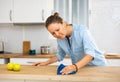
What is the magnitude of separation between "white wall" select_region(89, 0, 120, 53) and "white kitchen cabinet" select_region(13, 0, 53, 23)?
2.55 ft

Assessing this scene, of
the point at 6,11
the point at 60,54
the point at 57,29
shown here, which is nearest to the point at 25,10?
the point at 6,11

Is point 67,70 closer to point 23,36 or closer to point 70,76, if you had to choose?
point 70,76

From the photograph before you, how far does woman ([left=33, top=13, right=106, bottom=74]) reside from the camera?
63.7 inches

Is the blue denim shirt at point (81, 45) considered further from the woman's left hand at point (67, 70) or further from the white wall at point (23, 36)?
the white wall at point (23, 36)

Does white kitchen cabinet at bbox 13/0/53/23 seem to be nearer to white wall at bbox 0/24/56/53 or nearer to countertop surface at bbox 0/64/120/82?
white wall at bbox 0/24/56/53

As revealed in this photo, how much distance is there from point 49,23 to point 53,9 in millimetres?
1999

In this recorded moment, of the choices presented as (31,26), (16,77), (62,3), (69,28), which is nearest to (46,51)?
(31,26)

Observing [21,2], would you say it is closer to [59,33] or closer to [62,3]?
[62,3]

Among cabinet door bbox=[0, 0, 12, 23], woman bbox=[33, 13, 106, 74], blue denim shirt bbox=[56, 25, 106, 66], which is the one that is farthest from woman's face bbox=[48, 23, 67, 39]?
cabinet door bbox=[0, 0, 12, 23]

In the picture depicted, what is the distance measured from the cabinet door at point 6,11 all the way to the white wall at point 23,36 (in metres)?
0.34

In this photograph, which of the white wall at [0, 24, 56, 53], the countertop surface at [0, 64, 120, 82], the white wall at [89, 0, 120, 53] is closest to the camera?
the countertop surface at [0, 64, 120, 82]

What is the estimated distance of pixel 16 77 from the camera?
1521 millimetres

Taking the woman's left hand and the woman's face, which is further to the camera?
the woman's face

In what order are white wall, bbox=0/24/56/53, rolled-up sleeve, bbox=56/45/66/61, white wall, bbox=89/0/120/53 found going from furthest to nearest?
white wall, bbox=0/24/56/53
white wall, bbox=89/0/120/53
rolled-up sleeve, bbox=56/45/66/61
